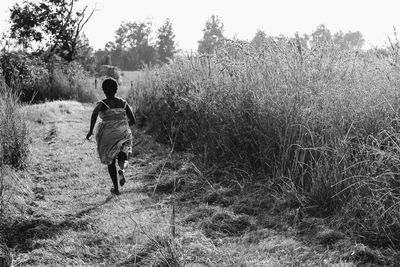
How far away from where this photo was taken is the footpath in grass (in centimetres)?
295

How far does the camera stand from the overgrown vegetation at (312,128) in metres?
3.17

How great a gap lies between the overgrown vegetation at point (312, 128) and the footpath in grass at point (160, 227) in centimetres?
27

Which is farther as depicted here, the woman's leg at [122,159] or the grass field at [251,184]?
the woman's leg at [122,159]

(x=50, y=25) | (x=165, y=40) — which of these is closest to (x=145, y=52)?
(x=165, y=40)

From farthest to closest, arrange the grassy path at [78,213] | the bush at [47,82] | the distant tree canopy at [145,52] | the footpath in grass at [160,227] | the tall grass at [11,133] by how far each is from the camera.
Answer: the distant tree canopy at [145,52] → the bush at [47,82] → the tall grass at [11,133] → the grassy path at [78,213] → the footpath in grass at [160,227]

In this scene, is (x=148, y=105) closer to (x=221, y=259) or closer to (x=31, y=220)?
(x=31, y=220)

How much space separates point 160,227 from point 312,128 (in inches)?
75.0

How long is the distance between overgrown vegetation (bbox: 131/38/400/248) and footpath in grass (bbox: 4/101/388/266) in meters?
0.27

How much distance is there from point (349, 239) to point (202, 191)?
2.07m

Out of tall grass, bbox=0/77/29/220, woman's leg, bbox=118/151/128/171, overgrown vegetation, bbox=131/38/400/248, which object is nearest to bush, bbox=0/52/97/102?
tall grass, bbox=0/77/29/220

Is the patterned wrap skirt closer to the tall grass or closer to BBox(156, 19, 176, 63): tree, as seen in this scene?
the tall grass

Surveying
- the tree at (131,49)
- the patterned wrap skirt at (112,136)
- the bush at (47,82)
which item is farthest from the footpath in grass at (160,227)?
the tree at (131,49)

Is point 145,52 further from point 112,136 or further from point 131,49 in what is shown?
point 112,136

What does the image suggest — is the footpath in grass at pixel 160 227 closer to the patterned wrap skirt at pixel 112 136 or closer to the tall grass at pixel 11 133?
the tall grass at pixel 11 133
